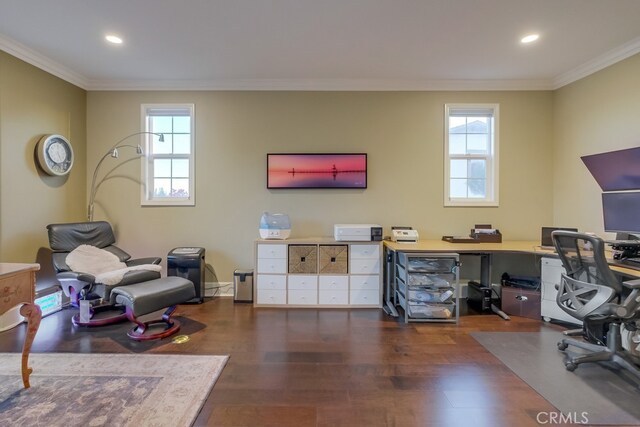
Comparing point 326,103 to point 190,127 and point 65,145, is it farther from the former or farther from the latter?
point 65,145

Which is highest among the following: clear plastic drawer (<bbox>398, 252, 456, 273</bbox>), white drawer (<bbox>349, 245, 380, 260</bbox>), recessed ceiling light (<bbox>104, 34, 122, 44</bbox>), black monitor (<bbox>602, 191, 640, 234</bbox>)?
recessed ceiling light (<bbox>104, 34, 122, 44</bbox>)

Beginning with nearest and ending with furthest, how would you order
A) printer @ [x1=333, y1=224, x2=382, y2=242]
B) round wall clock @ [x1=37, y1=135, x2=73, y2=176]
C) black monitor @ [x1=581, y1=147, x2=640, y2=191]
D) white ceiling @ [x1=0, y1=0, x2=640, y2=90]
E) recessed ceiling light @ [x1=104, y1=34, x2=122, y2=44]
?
white ceiling @ [x1=0, y1=0, x2=640, y2=90] → black monitor @ [x1=581, y1=147, x2=640, y2=191] → recessed ceiling light @ [x1=104, y1=34, x2=122, y2=44] → round wall clock @ [x1=37, y1=135, x2=73, y2=176] → printer @ [x1=333, y1=224, x2=382, y2=242]

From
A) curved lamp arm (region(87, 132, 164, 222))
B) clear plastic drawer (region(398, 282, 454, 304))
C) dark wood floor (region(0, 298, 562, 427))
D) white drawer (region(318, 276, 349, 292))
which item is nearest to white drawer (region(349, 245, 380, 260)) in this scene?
white drawer (region(318, 276, 349, 292))

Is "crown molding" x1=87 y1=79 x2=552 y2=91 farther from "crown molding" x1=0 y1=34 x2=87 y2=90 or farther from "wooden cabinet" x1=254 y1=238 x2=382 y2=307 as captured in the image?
"wooden cabinet" x1=254 y1=238 x2=382 y2=307

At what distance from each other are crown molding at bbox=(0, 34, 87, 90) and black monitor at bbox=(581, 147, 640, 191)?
595 centimetres

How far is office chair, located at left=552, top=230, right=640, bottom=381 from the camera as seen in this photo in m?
1.96

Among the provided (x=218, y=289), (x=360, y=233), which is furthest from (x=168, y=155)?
(x=360, y=233)

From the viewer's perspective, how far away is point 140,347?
8.03ft

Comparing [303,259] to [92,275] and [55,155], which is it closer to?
[92,275]

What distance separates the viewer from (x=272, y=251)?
341 cm

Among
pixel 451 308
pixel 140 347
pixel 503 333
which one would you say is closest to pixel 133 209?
pixel 140 347

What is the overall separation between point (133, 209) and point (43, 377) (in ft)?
7.44

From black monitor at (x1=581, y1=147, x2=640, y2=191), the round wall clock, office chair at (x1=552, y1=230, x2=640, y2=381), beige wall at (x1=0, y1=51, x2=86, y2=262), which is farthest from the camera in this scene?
the round wall clock

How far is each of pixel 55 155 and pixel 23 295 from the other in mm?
2247
